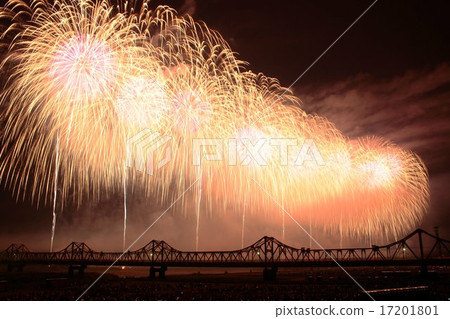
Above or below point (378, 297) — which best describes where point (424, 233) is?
above

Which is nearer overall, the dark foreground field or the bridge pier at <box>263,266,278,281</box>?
the dark foreground field

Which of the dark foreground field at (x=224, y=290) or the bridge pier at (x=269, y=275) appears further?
the bridge pier at (x=269, y=275)

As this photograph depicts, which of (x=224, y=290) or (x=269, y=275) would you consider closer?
(x=224, y=290)
